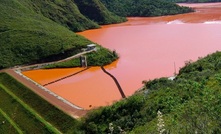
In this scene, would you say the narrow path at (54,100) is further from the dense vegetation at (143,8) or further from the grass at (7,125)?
the dense vegetation at (143,8)

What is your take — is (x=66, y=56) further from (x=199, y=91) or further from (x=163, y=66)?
(x=199, y=91)

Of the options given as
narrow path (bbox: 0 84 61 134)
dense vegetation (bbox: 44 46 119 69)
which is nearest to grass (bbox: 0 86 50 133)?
narrow path (bbox: 0 84 61 134)

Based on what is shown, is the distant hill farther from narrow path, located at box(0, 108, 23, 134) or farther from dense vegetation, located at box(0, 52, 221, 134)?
dense vegetation, located at box(0, 52, 221, 134)

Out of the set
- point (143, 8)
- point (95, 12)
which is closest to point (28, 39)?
point (95, 12)

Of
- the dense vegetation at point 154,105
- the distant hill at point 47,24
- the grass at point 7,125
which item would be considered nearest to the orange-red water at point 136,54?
the distant hill at point 47,24

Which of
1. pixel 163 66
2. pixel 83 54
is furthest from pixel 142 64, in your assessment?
pixel 83 54

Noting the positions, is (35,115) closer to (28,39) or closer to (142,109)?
(142,109)
